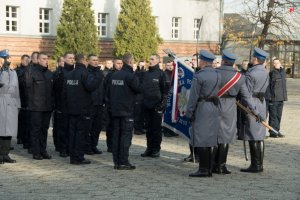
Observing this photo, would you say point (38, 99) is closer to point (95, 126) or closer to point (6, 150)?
point (6, 150)

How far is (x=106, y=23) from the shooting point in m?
39.3

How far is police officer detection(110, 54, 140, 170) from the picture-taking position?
10.8 m

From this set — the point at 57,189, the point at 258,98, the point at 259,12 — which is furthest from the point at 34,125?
the point at 259,12

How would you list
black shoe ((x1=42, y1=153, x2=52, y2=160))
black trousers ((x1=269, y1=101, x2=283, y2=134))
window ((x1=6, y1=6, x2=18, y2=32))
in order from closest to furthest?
black shoe ((x1=42, y1=153, x2=52, y2=160)) < black trousers ((x1=269, y1=101, x2=283, y2=134)) < window ((x1=6, y1=6, x2=18, y2=32))

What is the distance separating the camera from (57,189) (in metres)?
9.09

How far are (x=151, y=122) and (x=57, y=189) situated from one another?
3879 mm

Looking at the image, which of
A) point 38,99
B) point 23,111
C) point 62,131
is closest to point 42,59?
point 38,99

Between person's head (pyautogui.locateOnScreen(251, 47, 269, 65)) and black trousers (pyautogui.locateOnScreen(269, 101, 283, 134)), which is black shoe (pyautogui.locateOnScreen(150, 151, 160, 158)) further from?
black trousers (pyautogui.locateOnScreen(269, 101, 283, 134))

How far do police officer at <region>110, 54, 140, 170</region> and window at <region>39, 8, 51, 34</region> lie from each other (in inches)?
1013

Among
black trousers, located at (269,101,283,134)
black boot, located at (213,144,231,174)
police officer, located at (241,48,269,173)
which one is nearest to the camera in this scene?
black boot, located at (213,144,231,174)

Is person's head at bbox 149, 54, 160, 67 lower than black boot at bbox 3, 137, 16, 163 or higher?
higher

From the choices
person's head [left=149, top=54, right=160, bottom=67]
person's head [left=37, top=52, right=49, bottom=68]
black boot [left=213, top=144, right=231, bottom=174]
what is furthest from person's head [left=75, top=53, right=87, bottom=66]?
black boot [left=213, top=144, right=231, bottom=174]

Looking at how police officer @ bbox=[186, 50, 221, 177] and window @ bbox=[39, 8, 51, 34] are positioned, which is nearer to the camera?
police officer @ bbox=[186, 50, 221, 177]

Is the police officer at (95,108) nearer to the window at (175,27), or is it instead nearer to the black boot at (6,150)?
the black boot at (6,150)
